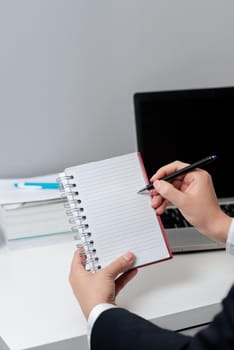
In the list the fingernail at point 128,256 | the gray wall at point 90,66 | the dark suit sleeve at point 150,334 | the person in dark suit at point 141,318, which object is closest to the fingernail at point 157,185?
the person in dark suit at point 141,318

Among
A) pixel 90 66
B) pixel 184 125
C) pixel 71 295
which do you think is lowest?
pixel 71 295

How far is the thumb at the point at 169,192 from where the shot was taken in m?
0.94

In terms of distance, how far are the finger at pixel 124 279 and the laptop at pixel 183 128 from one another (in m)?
0.22

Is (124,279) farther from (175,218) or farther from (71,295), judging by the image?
(175,218)

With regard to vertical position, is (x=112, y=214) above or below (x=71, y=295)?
above

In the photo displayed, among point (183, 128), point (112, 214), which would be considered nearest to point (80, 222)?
point (112, 214)

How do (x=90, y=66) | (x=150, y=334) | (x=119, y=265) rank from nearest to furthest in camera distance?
(x=150, y=334) < (x=119, y=265) < (x=90, y=66)

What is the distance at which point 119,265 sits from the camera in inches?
35.4

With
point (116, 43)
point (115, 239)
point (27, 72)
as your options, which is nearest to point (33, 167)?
point (27, 72)

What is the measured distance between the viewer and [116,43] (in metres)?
1.28

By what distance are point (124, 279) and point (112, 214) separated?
0.35ft

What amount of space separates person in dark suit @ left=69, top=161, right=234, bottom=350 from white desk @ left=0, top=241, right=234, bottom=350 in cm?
4

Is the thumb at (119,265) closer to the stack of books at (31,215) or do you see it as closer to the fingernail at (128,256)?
the fingernail at (128,256)

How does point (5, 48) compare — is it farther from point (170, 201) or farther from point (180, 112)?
point (170, 201)
